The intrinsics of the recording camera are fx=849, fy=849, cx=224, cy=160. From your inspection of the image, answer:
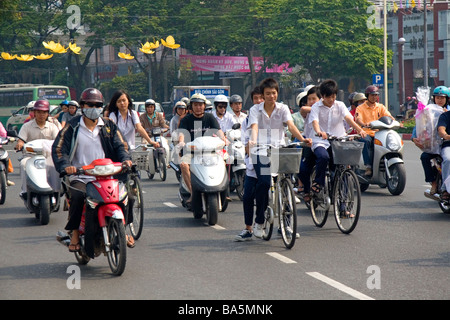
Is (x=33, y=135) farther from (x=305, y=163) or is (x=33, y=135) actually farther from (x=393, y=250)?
(x=393, y=250)

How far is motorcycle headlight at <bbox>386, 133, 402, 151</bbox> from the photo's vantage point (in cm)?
1388

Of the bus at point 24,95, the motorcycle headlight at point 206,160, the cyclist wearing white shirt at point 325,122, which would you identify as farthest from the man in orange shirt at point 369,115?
the bus at point 24,95

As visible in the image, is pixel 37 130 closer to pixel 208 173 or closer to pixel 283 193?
pixel 208 173

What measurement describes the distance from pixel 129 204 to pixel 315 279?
1.93 metres

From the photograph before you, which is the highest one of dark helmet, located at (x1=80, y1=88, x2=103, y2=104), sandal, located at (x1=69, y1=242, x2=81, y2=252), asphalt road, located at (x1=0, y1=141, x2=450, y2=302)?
dark helmet, located at (x1=80, y1=88, x2=103, y2=104)

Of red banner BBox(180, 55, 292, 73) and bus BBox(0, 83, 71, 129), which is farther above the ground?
red banner BBox(180, 55, 292, 73)

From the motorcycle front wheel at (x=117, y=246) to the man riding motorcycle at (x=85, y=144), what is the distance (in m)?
0.49

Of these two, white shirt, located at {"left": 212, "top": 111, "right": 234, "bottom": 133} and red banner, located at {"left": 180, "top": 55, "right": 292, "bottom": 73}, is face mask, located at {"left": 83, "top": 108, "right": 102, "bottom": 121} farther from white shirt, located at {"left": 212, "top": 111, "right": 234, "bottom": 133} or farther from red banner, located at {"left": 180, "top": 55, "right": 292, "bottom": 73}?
red banner, located at {"left": 180, "top": 55, "right": 292, "bottom": 73}

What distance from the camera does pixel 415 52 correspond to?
63.8 metres

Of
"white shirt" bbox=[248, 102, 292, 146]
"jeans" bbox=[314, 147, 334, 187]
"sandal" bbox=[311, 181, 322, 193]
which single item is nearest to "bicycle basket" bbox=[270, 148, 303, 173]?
"white shirt" bbox=[248, 102, 292, 146]

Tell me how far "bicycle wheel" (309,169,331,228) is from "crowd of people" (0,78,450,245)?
3.0 inches

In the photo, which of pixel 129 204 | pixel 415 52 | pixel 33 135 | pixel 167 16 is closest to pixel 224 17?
pixel 167 16

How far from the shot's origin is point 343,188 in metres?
9.91

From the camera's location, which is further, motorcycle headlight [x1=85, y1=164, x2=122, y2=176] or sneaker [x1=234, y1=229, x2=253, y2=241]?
sneaker [x1=234, y1=229, x2=253, y2=241]
